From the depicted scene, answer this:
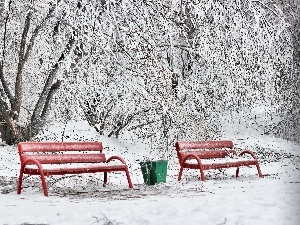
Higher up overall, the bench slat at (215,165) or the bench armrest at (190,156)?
the bench armrest at (190,156)

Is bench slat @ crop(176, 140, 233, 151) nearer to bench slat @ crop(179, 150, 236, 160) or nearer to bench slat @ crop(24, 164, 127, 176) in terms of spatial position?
bench slat @ crop(179, 150, 236, 160)

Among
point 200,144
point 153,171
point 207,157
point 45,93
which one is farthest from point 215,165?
point 45,93

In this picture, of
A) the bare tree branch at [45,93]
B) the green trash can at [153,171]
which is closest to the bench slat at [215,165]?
the green trash can at [153,171]

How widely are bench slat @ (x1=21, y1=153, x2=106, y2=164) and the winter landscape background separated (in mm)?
418

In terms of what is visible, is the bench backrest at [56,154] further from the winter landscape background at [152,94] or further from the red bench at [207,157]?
the red bench at [207,157]

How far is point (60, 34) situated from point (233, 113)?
246 inches

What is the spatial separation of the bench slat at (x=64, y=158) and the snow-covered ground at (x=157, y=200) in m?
0.40

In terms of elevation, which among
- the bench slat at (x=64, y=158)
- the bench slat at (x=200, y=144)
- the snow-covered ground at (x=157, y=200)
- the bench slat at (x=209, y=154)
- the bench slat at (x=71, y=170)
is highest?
the bench slat at (x=200, y=144)

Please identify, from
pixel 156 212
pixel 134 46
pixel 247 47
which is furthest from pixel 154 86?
pixel 156 212

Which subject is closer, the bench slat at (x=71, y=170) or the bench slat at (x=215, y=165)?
the bench slat at (x=71, y=170)

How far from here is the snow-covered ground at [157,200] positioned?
16.3 feet

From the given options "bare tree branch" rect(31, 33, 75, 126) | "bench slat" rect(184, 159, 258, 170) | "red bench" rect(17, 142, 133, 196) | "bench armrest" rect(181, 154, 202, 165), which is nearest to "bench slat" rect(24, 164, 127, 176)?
"red bench" rect(17, 142, 133, 196)

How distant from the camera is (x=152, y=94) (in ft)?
30.6

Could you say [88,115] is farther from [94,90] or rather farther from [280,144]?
[280,144]
